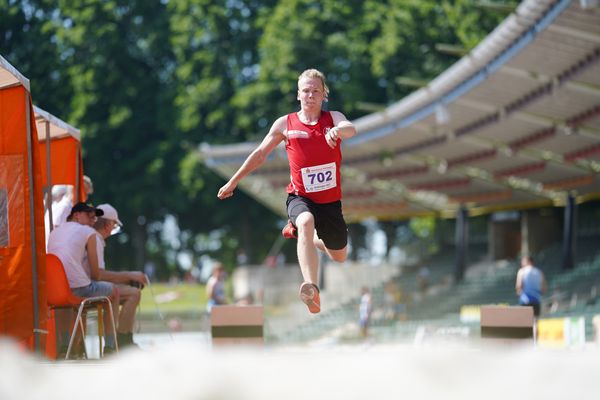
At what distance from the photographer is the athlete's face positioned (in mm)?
8750

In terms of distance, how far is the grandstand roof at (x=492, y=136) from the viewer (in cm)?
2533

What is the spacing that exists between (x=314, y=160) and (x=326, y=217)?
0.45 m

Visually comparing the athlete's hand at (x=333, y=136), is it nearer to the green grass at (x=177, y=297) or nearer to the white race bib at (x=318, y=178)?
the white race bib at (x=318, y=178)

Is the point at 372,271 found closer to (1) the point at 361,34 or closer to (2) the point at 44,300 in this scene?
(1) the point at 361,34

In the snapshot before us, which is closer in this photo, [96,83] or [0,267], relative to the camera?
Result: [0,267]

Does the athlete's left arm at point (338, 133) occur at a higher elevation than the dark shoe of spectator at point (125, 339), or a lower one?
higher

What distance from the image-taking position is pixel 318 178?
29.2ft

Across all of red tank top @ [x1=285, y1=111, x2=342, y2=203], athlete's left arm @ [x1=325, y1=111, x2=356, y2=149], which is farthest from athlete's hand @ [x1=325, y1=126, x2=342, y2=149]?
red tank top @ [x1=285, y1=111, x2=342, y2=203]

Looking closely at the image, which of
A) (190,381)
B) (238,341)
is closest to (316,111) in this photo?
(238,341)

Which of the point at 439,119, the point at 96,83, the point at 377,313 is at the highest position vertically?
the point at 96,83

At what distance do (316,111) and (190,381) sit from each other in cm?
575

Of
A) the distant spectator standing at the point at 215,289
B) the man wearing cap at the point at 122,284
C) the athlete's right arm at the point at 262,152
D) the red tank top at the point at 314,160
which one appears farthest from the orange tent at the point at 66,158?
the distant spectator standing at the point at 215,289

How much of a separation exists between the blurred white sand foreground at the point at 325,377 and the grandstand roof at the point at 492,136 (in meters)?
18.1

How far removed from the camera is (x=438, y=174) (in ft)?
132
